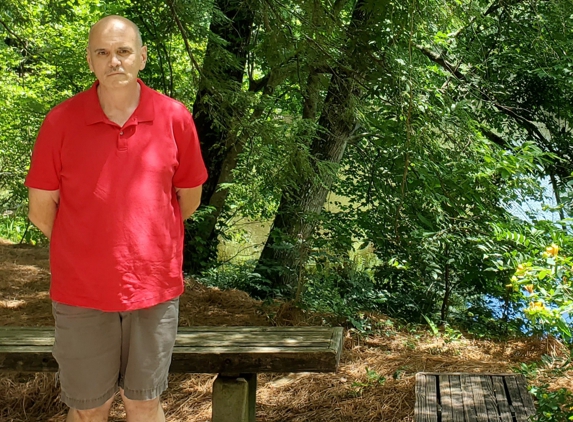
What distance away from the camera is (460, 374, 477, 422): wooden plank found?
2.99 m

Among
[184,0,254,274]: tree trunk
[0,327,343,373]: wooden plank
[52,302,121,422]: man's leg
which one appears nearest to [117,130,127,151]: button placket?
[52,302,121,422]: man's leg

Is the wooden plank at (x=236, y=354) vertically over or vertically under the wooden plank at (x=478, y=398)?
over

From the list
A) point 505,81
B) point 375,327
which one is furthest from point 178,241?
point 505,81

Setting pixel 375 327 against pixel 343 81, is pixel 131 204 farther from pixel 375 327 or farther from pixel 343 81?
pixel 375 327

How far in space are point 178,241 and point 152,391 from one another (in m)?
0.57

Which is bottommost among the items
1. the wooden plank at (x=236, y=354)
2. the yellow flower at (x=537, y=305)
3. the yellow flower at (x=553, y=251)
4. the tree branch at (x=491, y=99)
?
the wooden plank at (x=236, y=354)

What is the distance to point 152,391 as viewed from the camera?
254 centimetres

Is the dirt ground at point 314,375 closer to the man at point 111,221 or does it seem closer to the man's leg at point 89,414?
the man's leg at point 89,414

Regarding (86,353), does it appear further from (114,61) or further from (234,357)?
(114,61)

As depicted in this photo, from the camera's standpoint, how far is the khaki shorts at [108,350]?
243 cm

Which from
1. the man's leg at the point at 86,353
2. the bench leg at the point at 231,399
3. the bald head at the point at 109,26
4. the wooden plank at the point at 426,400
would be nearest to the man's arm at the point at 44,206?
the man's leg at the point at 86,353

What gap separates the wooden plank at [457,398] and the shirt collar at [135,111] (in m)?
1.84

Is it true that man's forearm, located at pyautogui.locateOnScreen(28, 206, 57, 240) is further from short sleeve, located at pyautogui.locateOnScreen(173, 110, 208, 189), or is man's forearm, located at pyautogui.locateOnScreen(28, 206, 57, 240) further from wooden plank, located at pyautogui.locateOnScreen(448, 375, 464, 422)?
wooden plank, located at pyautogui.locateOnScreen(448, 375, 464, 422)

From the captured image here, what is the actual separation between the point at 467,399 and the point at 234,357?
1.12 meters
